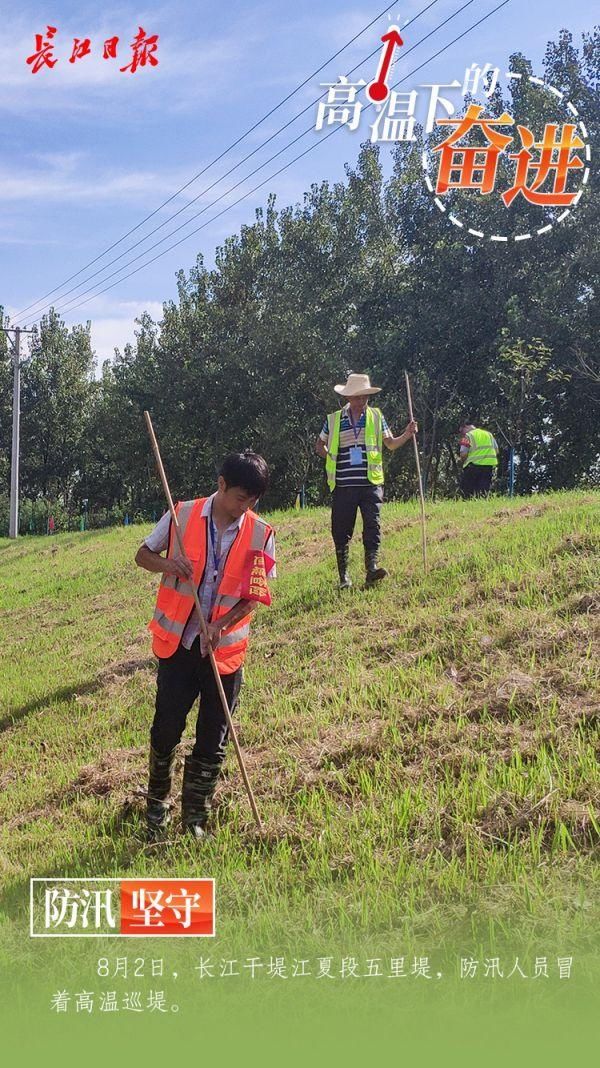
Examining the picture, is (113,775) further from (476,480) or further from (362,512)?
(476,480)

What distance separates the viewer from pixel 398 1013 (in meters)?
3.32

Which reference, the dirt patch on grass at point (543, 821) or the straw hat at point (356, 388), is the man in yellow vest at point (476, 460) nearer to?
the straw hat at point (356, 388)

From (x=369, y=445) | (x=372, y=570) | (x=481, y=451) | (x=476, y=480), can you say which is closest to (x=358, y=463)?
(x=369, y=445)

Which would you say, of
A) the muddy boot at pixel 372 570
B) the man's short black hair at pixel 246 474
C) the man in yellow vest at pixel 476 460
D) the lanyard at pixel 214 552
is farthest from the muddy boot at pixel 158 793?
the man in yellow vest at pixel 476 460

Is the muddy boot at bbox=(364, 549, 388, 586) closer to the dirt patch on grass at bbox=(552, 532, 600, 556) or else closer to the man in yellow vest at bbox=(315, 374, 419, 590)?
the man in yellow vest at bbox=(315, 374, 419, 590)

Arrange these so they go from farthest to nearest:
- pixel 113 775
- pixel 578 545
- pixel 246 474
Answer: pixel 578 545 → pixel 113 775 → pixel 246 474

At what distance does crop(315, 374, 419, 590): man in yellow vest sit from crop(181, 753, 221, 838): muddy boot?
4551 millimetres

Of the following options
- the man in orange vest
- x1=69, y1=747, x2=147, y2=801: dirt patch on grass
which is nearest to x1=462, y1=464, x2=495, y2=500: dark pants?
x1=69, y1=747, x2=147, y2=801: dirt patch on grass

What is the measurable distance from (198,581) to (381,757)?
167 cm

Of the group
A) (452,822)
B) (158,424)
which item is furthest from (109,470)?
(452,822)

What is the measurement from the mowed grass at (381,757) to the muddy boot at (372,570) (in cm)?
12

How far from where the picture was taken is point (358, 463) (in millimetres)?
9492

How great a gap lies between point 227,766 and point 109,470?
2031 inches

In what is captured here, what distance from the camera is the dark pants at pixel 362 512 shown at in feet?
31.1
